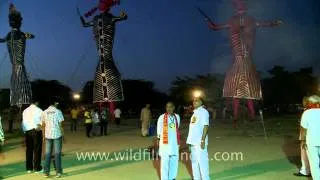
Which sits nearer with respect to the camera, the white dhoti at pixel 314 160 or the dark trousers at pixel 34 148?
the white dhoti at pixel 314 160

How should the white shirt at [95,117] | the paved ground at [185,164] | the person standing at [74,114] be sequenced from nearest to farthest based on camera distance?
the paved ground at [185,164] < the white shirt at [95,117] < the person standing at [74,114]

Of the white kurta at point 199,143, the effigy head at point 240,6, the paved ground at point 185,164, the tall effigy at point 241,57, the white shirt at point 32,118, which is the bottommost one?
the paved ground at point 185,164

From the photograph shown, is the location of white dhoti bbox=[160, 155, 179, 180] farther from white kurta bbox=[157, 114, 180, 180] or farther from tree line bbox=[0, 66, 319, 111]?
tree line bbox=[0, 66, 319, 111]

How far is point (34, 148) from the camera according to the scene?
11.4m

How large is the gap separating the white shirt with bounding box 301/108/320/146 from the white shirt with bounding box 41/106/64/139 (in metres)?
5.11

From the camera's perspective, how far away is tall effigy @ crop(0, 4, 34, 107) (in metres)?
30.2

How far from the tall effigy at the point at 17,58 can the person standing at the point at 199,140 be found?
22.9m

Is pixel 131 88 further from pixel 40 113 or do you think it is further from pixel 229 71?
pixel 40 113

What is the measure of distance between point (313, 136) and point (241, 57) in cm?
1860

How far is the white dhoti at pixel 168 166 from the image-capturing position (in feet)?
30.2

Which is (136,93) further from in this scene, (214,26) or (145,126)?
(145,126)

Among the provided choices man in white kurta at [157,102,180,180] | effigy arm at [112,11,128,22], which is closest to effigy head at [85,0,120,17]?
effigy arm at [112,11,128,22]

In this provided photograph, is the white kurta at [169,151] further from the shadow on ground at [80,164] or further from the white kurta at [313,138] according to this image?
the shadow on ground at [80,164]

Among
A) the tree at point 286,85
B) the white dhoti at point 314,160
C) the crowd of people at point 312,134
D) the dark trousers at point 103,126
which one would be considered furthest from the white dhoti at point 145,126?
the tree at point 286,85
